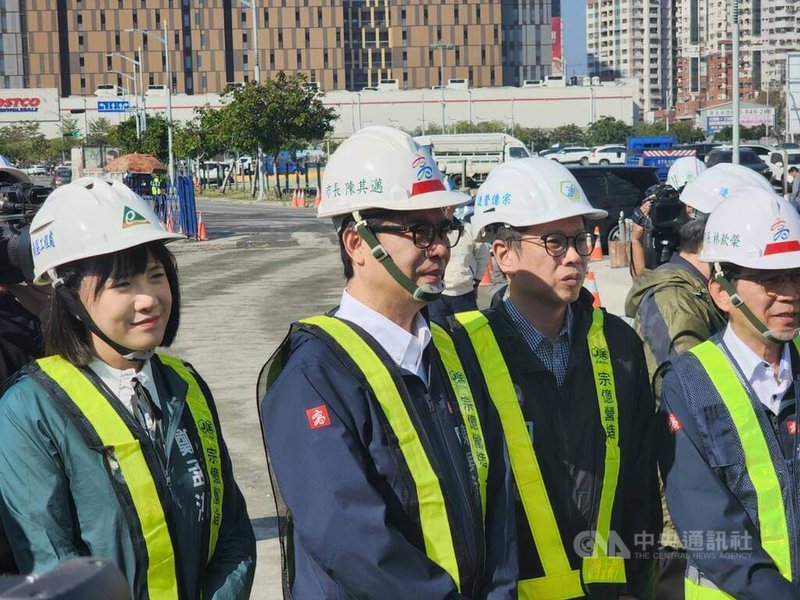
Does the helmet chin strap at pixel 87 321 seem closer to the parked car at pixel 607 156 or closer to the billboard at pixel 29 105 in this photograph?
the parked car at pixel 607 156

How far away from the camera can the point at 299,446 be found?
280cm

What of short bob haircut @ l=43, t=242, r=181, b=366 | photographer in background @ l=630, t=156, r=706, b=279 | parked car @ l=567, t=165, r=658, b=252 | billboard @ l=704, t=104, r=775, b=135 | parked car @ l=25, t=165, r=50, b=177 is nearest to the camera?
short bob haircut @ l=43, t=242, r=181, b=366

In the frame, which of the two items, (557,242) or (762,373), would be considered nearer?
(762,373)

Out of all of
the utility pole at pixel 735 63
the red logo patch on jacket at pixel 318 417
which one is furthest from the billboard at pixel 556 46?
the red logo patch on jacket at pixel 318 417

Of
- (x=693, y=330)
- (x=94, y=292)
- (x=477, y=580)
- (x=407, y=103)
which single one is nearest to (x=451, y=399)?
(x=477, y=580)

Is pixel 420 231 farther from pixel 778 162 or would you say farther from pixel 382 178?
pixel 778 162

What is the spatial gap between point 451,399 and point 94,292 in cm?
97

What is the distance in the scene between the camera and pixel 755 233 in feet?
11.8

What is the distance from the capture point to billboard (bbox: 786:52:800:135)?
3120cm

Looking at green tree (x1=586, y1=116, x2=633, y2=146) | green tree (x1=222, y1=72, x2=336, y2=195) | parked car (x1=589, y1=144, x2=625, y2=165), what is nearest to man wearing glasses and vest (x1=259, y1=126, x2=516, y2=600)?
green tree (x1=222, y1=72, x2=336, y2=195)

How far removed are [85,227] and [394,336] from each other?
34.0 inches

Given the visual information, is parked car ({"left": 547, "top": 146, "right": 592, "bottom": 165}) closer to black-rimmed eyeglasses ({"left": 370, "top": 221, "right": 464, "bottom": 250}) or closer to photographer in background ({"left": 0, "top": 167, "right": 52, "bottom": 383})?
photographer in background ({"left": 0, "top": 167, "right": 52, "bottom": 383})

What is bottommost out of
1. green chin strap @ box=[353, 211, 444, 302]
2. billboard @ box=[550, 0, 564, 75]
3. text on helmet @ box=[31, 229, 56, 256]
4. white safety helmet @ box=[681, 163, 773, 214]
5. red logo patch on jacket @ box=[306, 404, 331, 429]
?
red logo patch on jacket @ box=[306, 404, 331, 429]

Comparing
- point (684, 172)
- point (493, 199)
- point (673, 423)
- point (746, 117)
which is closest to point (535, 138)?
point (746, 117)
